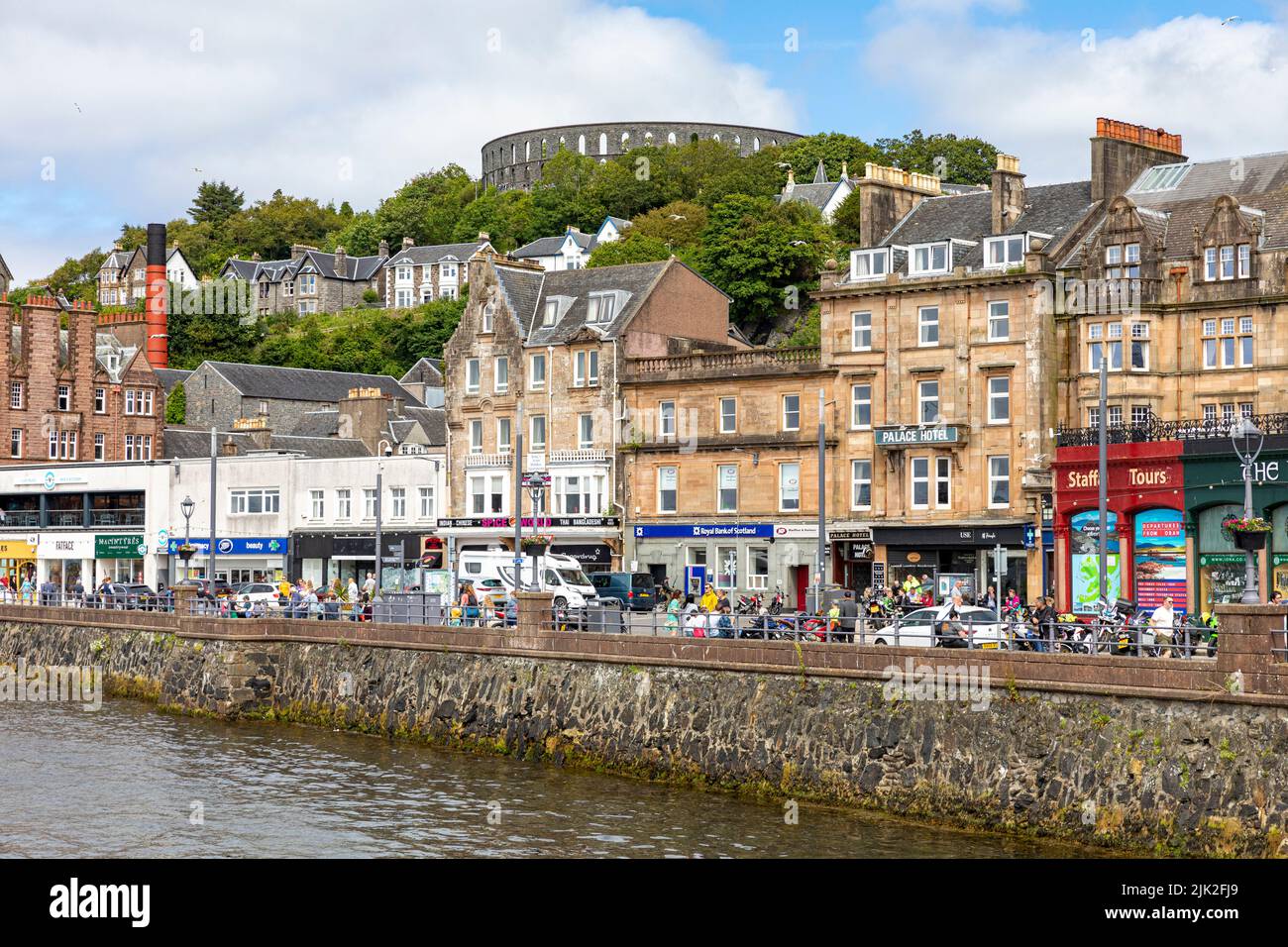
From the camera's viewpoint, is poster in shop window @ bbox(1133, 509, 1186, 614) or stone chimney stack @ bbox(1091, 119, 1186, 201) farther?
stone chimney stack @ bbox(1091, 119, 1186, 201)

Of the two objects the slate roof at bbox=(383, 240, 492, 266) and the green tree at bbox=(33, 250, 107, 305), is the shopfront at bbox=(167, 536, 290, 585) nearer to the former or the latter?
the slate roof at bbox=(383, 240, 492, 266)

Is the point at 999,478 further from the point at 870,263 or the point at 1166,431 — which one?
the point at 870,263

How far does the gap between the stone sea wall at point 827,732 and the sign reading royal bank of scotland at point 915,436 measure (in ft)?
68.6

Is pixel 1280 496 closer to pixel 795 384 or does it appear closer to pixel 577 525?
pixel 795 384

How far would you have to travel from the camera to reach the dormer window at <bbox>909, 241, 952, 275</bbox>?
57.5m

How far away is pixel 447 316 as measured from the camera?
12962 centimetres

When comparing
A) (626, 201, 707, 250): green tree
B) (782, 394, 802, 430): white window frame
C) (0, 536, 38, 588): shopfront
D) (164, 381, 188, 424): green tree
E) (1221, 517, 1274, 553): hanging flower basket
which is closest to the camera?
(1221, 517, 1274, 553): hanging flower basket

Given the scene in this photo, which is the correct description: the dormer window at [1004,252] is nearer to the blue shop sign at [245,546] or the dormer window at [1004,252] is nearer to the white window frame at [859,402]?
the white window frame at [859,402]

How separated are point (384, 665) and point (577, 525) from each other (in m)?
22.5

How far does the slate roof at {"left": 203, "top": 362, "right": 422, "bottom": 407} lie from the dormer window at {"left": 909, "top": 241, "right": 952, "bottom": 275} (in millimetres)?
51657

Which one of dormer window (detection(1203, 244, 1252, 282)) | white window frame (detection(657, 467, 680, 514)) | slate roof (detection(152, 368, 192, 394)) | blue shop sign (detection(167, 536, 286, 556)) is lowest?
blue shop sign (detection(167, 536, 286, 556))

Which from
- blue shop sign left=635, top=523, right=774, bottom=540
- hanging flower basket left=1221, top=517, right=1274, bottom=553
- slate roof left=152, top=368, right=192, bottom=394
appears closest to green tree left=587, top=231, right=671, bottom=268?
slate roof left=152, top=368, right=192, bottom=394

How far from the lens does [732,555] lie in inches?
2393
